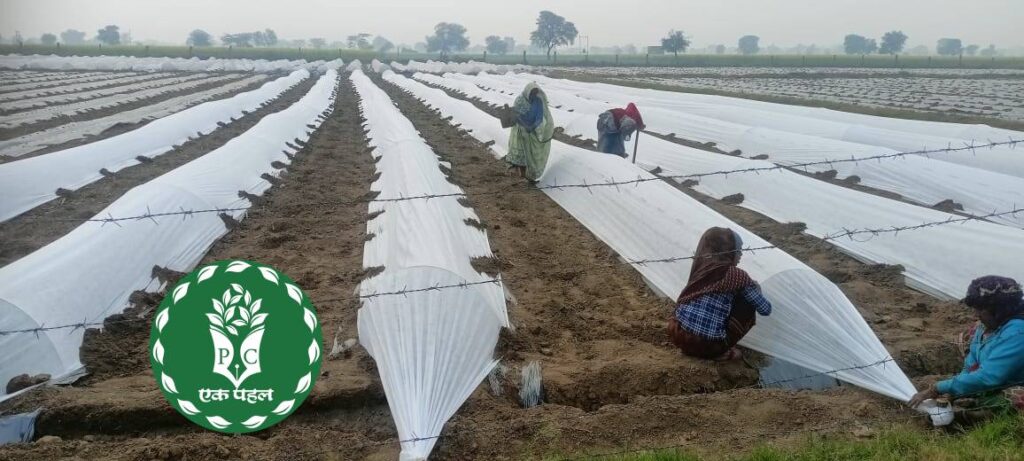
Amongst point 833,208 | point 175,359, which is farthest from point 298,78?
point 175,359

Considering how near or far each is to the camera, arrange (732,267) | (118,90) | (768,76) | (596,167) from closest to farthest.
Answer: (732,267) → (596,167) → (118,90) → (768,76)

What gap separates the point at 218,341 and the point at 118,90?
2461cm

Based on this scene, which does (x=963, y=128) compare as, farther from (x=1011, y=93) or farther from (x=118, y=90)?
(x=118, y=90)

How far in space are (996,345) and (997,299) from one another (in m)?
0.21

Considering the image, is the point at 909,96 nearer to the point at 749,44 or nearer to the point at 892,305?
the point at 892,305

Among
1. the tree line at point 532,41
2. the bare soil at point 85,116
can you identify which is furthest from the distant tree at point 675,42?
the bare soil at point 85,116

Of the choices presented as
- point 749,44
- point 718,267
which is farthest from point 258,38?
point 718,267

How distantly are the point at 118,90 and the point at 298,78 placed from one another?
32.4 feet

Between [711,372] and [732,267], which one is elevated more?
[732,267]

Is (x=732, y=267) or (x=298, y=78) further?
A: (x=298, y=78)

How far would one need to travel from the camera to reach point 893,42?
295ft

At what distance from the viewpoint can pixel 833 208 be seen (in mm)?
6375

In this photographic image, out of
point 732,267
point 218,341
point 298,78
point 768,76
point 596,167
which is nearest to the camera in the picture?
point 218,341

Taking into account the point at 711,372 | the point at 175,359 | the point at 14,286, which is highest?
the point at 175,359
